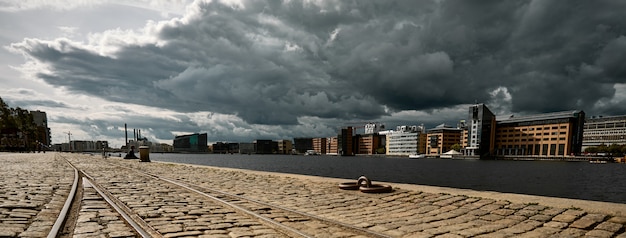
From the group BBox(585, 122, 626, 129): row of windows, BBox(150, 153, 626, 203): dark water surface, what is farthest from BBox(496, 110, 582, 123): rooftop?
BBox(150, 153, 626, 203): dark water surface

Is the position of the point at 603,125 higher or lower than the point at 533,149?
higher

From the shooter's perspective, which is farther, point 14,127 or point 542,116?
point 542,116

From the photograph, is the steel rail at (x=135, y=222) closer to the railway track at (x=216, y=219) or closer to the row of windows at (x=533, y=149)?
the railway track at (x=216, y=219)

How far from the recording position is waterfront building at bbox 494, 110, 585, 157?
156 metres

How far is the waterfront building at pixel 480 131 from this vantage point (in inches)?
7121

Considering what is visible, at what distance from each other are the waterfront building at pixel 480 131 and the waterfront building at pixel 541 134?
7134 millimetres

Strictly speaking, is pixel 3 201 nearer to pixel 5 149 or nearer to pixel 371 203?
pixel 371 203

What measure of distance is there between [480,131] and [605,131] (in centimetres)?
7265

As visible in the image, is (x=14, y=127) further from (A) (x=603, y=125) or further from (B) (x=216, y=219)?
(A) (x=603, y=125)

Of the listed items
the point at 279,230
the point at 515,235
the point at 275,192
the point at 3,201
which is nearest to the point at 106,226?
the point at 279,230

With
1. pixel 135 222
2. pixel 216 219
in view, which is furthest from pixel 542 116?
pixel 135 222

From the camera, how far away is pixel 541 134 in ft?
548

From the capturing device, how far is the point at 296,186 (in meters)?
14.5

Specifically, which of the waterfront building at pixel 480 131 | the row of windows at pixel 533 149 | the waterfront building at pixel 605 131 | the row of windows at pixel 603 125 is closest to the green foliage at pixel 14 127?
the waterfront building at pixel 480 131
